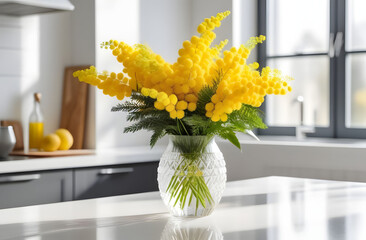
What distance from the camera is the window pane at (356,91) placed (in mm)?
3855

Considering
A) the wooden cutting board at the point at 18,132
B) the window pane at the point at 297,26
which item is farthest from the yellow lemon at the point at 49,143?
the window pane at the point at 297,26

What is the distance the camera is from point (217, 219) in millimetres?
1552

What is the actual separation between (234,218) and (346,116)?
2528mm

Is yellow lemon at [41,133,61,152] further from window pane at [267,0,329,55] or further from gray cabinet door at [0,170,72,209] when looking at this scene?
window pane at [267,0,329,55]

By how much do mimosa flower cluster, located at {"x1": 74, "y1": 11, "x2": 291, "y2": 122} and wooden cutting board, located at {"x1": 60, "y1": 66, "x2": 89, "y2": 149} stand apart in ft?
7.61

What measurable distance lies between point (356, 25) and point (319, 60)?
0.34 metres

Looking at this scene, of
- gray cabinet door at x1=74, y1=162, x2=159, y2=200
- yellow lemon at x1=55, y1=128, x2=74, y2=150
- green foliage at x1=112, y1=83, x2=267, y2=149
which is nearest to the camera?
green foliage at x1=112, y1=83, x2=267, y2=149

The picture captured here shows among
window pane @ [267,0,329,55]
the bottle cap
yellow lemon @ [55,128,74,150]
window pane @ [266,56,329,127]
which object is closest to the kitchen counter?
yellow lemon @ [55,128,74,150]

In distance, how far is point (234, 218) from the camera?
158 cm

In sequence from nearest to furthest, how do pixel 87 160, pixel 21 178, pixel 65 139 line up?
pixel 21 178 → pixel 87 160 → pixel 65 139

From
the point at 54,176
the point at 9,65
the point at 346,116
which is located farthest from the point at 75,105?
the point at 346,116

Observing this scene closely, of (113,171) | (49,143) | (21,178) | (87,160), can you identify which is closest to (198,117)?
(21,178)

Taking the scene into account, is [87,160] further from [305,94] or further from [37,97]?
[305,94]

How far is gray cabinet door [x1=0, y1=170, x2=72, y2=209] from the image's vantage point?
3.02 meters
